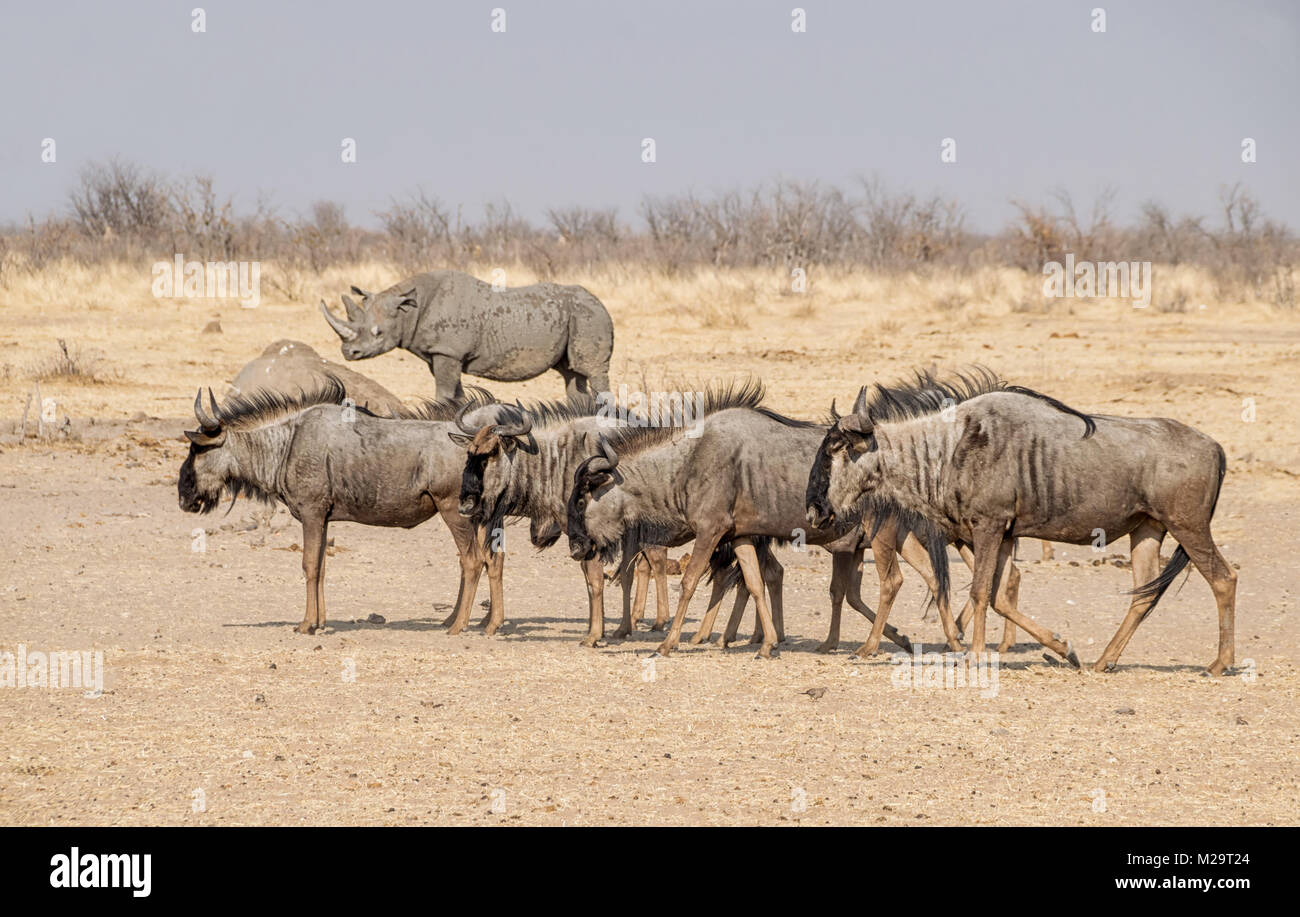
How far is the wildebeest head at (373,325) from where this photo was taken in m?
18.2

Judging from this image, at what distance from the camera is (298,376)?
684 inches

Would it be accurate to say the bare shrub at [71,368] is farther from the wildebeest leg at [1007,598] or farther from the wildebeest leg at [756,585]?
the wildebeest leg at [1007,598]

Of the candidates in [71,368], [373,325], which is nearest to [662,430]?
[373,325]

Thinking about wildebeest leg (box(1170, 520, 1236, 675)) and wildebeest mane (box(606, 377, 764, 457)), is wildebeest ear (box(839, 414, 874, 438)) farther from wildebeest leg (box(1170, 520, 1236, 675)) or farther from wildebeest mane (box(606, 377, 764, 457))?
wildebeest leg (box(1170, 520, 1236, 675))

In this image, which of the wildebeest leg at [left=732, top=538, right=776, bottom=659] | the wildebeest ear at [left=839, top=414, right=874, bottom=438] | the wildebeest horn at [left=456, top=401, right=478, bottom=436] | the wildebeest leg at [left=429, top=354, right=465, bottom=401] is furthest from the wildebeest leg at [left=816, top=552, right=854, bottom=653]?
the wildebeest leg at [left=429, top=354, right=465, bottom=401]

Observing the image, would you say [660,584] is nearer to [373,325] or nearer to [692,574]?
[692,574]

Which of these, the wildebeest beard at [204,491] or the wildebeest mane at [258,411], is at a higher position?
the wildebeest mane at [258,411]

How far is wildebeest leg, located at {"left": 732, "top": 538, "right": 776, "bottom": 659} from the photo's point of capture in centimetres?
1022

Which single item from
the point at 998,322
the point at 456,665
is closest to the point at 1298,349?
the point at 998,322

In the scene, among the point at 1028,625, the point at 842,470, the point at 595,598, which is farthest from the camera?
the point at 595,598

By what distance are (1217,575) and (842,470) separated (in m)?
2.24

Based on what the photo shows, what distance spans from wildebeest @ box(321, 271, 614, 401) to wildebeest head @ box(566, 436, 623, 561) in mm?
8066

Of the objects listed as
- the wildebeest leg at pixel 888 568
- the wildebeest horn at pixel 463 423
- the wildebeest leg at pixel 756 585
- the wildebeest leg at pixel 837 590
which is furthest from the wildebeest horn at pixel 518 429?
the wildebeest leg at pixel 888 568

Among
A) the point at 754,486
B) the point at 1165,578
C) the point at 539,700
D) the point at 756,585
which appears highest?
the point at 754,486
